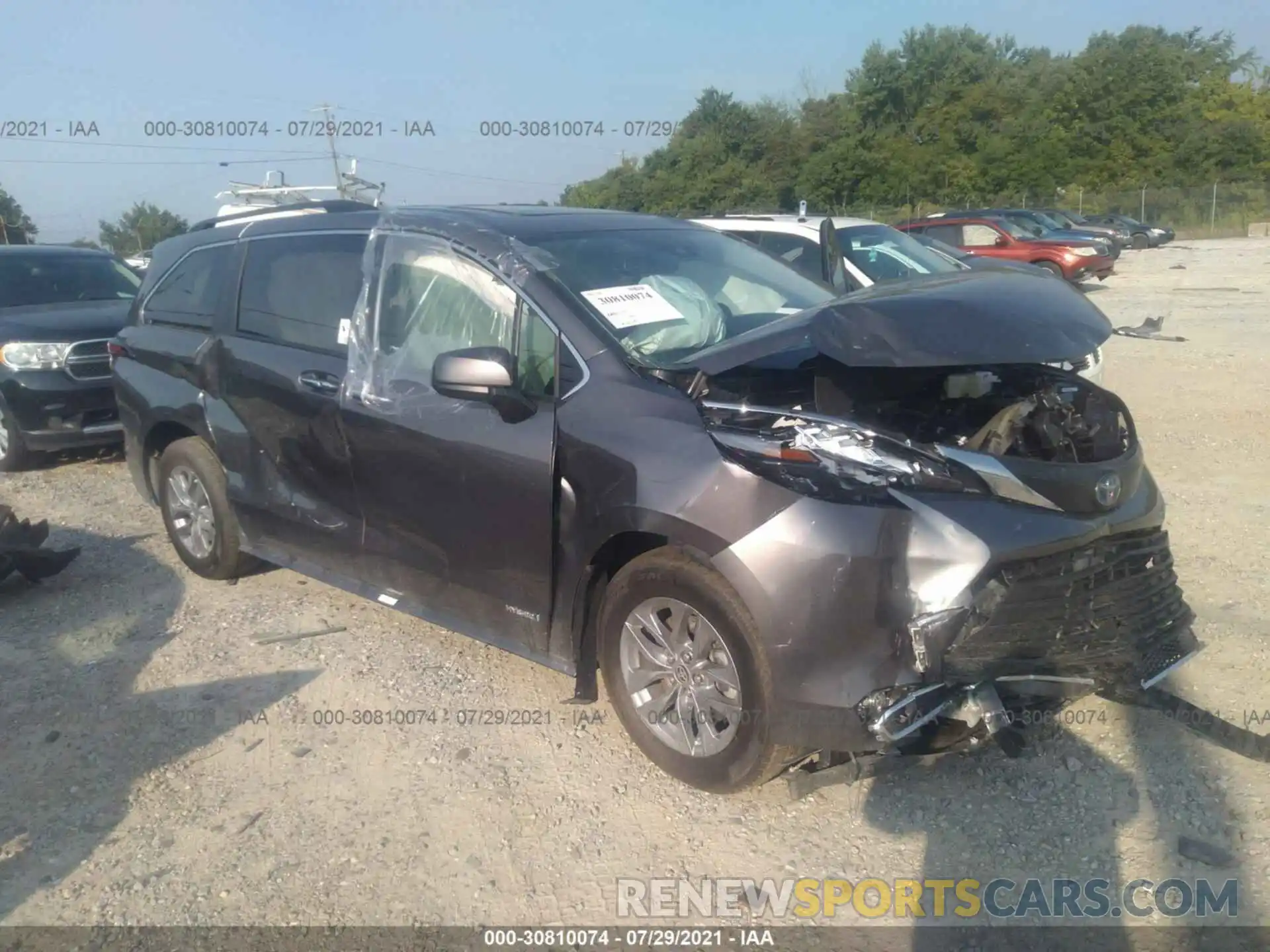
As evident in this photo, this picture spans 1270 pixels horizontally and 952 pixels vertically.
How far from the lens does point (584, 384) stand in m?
3.64

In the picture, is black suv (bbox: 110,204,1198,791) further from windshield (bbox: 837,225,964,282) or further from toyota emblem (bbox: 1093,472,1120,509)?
windshield (bbox: 837,225,964,282)

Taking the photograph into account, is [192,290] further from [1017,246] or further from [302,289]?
[1017,246]

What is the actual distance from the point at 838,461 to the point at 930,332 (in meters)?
0.55

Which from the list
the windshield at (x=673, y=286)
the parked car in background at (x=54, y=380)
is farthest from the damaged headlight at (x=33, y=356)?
the windshield at (x=673, y=286)

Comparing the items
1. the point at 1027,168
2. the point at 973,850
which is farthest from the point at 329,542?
the point at 1027,168

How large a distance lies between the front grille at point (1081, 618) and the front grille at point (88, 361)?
7284 mm

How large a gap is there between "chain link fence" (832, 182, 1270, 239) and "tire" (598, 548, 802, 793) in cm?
4159

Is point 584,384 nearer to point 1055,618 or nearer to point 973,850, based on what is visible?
point 1055,618

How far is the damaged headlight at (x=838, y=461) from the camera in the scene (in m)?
3.10

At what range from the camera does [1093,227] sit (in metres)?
33.5

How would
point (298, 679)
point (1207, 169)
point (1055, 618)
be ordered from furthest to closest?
point (1207, 169) → point (298, 679) → point (1055, 618)

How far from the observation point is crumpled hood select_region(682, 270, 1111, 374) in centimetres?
329

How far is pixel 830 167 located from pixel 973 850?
50082 mm

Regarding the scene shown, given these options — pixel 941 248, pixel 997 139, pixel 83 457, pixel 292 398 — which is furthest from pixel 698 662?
pixel 997 139
